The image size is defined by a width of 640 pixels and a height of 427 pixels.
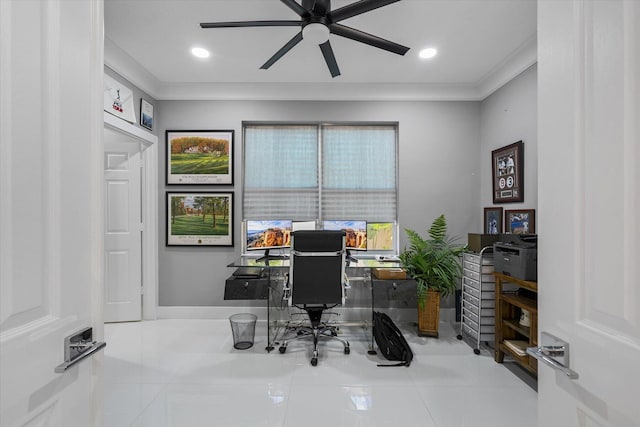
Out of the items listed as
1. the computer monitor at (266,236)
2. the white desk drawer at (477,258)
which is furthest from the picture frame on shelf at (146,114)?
the white desk drawer at (477,258)

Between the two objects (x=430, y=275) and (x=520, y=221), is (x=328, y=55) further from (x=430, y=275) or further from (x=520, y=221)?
(x=520, y=221)

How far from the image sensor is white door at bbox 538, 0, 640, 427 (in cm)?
56

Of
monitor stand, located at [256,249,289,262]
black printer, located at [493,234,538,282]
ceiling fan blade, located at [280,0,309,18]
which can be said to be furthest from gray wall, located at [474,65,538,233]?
monitor stand, located at [256,249,289,262]

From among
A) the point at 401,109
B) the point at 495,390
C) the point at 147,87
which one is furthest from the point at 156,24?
the point at 495,390

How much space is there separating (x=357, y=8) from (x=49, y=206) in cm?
193

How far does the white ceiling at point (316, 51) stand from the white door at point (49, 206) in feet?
6.26

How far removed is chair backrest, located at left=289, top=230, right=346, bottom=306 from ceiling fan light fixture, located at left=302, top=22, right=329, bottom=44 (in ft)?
4.93

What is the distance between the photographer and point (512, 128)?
3.01 m

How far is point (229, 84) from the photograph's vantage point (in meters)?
3.50

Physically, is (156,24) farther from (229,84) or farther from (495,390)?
(495,390)

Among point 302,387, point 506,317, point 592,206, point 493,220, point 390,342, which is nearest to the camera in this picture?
point 592,206

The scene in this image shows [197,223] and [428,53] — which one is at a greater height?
[428,53]

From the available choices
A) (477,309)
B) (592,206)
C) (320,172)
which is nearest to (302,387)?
(477,309)

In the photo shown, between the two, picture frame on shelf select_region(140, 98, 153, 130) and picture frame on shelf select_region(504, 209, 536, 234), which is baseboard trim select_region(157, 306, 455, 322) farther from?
picture frame on shelf select_region(140, 98, 153, 130)
